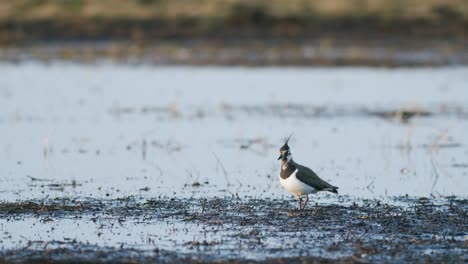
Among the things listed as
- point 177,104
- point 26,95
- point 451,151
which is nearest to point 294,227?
point 451,151

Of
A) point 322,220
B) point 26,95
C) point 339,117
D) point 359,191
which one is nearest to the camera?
point 322,220

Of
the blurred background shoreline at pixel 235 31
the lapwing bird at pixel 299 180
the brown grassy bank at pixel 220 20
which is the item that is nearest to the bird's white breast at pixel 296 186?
the lapwing bird at pixel 299 180

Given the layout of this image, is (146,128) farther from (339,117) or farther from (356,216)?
(356,216)

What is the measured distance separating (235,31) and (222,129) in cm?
1773

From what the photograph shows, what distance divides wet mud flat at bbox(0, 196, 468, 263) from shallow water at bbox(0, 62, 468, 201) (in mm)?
952

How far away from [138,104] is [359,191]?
10663mm

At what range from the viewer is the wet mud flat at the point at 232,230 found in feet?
31.6

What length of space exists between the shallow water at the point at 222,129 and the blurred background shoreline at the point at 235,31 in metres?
3.02

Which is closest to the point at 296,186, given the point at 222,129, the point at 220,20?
the point at 222,129

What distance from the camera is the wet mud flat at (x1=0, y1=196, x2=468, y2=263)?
9617 mm

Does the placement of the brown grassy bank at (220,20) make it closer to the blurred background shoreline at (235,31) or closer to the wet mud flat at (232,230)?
the blurred background shoreline at (235,31)

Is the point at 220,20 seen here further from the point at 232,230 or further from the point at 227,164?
the point at 232,230

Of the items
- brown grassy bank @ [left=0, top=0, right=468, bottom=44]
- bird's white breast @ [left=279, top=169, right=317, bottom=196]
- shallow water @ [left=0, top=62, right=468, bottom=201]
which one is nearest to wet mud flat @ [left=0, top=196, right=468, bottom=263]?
bird's white breast @ [left=279, top=169, right=317, bottom=196]

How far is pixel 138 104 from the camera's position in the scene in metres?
23.3
